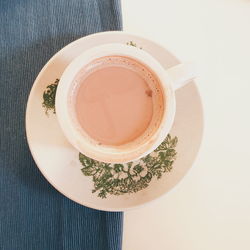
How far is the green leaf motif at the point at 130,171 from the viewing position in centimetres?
60

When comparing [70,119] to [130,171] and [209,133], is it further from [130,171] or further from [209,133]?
[209,133]

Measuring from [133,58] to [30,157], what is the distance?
0.25 metres

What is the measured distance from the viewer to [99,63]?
1.94ft

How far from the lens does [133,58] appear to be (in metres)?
0.58

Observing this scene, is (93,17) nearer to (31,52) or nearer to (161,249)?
(31,52)

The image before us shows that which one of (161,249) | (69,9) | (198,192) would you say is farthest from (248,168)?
(69,9)

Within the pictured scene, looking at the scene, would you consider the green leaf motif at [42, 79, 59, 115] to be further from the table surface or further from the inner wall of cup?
the table surface

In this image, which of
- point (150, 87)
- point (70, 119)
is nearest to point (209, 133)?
point (150, 87)

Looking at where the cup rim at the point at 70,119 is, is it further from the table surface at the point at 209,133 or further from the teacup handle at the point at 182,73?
the table surface at the point at 209,133

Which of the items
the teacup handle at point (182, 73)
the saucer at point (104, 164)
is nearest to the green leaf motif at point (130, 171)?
the saucer at point (104, 164)

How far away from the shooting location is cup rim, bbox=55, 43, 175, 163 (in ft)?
1.79

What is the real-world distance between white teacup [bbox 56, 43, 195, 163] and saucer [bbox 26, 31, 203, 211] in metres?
0.04

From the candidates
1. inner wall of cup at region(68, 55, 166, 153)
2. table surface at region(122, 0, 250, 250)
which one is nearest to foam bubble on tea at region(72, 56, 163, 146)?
inner wall of cup at region(68, 55, 166, 153)

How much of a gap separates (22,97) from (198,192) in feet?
1.21
